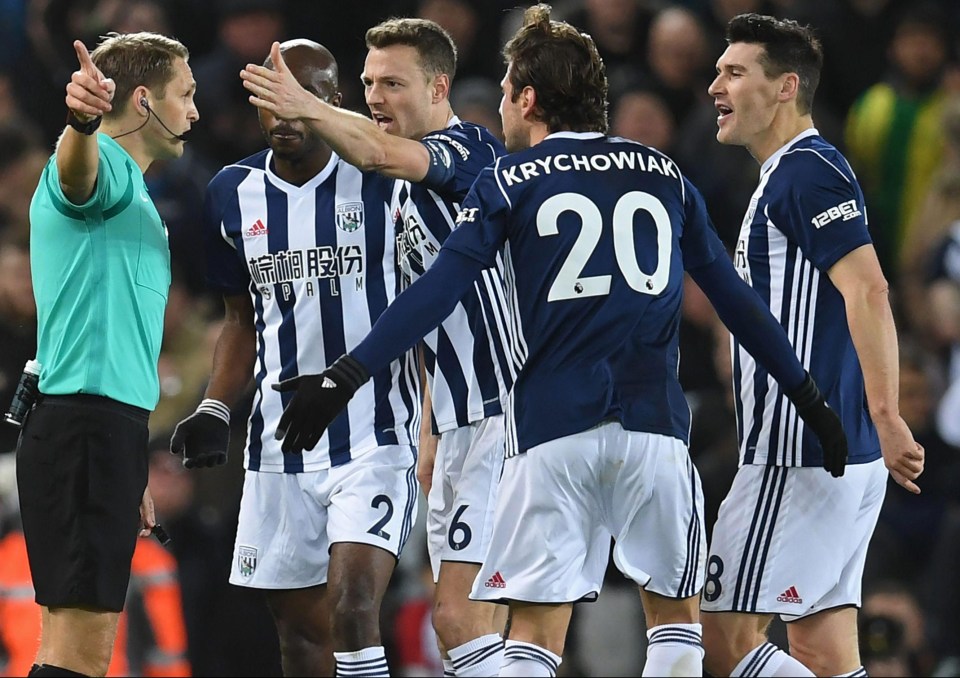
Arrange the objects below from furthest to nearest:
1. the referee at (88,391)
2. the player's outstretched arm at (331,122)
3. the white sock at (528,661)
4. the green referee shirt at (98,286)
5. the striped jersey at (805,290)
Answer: the striped jersey at (805,290), the green referee shirt at (98,286), the referee at (88,391), the player's outstretched arm at (331,122), the white sock at (528,661)

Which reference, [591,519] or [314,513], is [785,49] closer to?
[591,519]

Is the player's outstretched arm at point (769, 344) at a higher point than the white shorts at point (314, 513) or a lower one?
higher

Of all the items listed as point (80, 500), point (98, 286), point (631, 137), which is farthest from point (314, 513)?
point (631, 137)

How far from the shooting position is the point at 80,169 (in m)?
5.08

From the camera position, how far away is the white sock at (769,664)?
5121 mm

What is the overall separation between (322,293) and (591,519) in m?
1.62

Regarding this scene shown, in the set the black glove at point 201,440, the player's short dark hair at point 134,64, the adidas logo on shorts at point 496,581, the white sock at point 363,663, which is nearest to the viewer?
the adidas logo on shorts at point 496,581

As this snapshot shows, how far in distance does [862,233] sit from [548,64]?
4.10ft

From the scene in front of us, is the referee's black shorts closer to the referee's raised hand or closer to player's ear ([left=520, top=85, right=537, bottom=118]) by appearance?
the referee's raised hand

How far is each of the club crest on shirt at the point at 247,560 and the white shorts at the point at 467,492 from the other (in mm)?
687

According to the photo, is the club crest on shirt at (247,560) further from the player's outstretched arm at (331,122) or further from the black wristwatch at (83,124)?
the black wristwatch at (83,124)

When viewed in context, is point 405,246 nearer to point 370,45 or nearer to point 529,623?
point 370,45

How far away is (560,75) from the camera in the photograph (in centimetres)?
498

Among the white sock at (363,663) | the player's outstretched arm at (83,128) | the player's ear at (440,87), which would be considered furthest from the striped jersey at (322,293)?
the player's outstretched arm at (83,128)
